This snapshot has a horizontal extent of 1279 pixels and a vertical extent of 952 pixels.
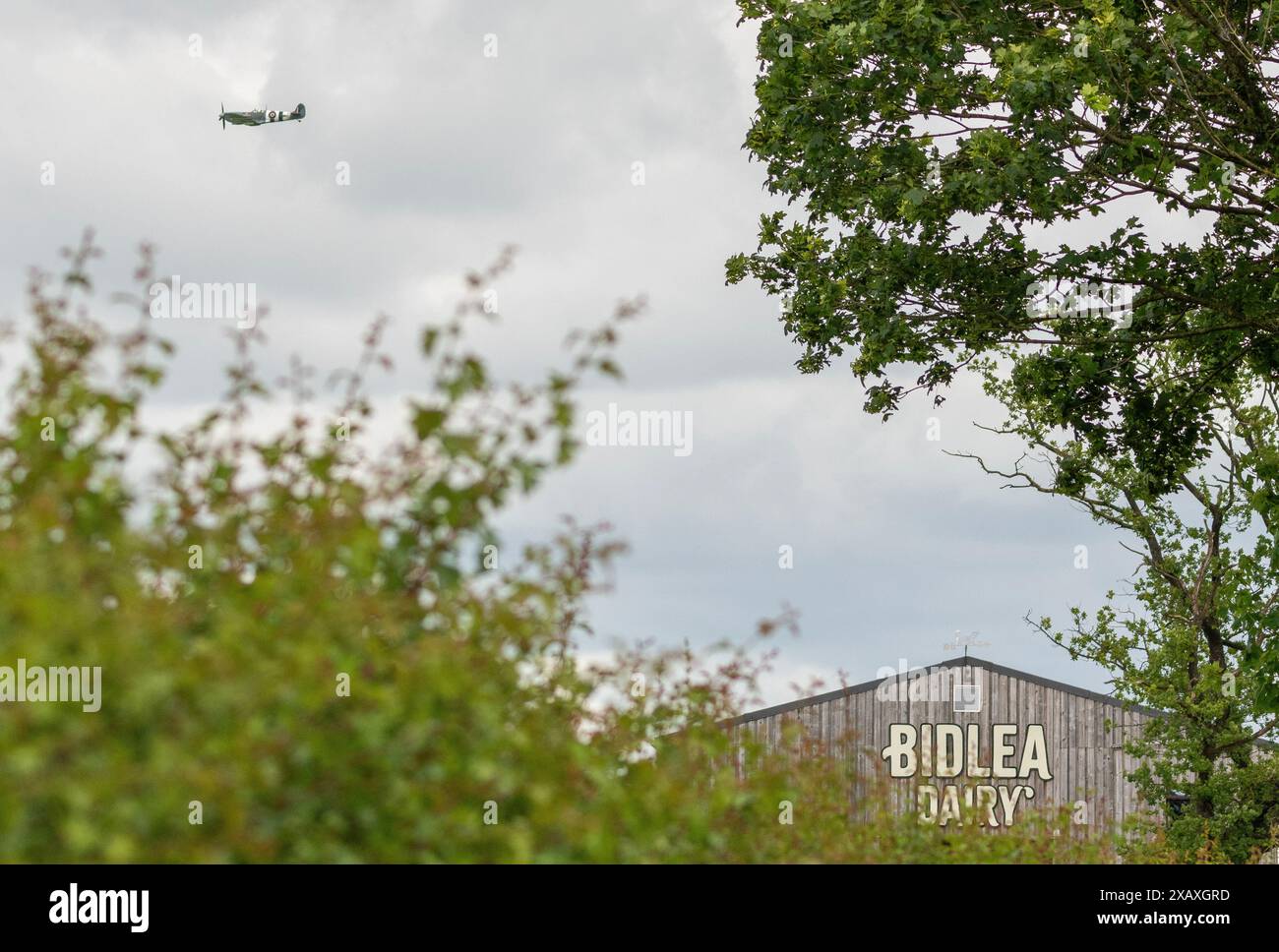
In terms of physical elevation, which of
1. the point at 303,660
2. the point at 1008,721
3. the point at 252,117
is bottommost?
the point at 1008,721

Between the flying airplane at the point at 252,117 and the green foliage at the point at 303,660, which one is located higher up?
the flying airplane at the point at 252,117

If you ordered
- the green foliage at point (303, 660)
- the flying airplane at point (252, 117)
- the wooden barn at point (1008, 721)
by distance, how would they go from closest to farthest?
the green foliage at point (303, 660), the flying airplane at point (252, 117), the wooden barn at point (1008, 721)

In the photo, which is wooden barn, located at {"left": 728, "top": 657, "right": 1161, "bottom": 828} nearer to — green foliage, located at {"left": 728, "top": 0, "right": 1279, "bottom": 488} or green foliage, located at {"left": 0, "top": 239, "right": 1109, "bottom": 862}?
green foliage, located at {"left": 728, "top": 0, "right": 1279, "bottom": 488}

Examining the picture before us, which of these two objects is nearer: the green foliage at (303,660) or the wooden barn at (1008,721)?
the green foliage at (303,660)

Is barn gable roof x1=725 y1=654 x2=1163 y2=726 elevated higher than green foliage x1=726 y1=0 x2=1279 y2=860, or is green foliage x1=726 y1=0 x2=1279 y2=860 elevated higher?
green foliage x1=726 y1=0 x2=1279 y2=860

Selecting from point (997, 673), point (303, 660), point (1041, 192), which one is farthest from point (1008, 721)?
point (303, 660)

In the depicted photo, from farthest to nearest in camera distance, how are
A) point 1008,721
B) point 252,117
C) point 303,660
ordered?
point 1008,721
point 252,117
point 303,660

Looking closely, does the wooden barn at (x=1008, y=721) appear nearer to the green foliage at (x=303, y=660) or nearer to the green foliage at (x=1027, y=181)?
the green foliage at (x=1027, y=181)

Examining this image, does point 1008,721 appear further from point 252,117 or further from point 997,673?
point 252,117

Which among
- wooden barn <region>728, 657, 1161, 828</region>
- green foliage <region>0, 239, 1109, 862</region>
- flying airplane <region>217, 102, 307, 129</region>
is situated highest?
flying airplane <region>217, 102, 307, 129</region>

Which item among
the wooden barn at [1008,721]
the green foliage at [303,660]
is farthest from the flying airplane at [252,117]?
the wooden barn at [1008,721]

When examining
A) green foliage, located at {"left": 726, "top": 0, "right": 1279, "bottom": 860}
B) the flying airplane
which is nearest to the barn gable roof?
green foliage, located at {"left": 726, "top": 0, "right": 1279, "bottom": 860}
